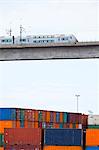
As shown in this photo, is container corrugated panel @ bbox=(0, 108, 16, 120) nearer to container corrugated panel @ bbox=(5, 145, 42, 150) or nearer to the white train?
container corrugated panel @ bbox=(5, 145, 42, 150)

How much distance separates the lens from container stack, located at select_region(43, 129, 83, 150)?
2317 inches

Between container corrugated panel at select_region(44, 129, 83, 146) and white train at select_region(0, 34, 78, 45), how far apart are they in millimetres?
11152

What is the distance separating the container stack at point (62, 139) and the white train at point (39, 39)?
1122 cm

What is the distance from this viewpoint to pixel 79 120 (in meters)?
71.9

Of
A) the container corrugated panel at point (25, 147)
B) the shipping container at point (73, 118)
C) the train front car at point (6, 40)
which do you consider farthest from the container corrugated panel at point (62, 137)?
the train front car at point (6, 40)

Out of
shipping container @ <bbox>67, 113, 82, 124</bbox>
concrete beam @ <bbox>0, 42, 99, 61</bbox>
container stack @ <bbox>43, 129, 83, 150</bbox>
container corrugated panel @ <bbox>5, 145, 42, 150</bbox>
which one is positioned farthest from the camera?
shipping container @ <bbox>67, 113, 82, 124</bbox>

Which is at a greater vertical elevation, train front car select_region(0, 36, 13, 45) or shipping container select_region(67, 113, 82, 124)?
train front car select_region(0, 36, 13, 45)

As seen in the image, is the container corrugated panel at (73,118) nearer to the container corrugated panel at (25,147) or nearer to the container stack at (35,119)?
the container stack at (35,119)

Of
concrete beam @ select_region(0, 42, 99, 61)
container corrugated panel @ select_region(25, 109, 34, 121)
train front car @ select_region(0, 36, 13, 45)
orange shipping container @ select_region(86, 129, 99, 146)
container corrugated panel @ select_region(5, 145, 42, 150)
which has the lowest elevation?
container corrugated panel @ select_region(5, 145, 42, 150)

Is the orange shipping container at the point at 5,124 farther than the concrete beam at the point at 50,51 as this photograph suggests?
Yes

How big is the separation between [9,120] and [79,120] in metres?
13.4

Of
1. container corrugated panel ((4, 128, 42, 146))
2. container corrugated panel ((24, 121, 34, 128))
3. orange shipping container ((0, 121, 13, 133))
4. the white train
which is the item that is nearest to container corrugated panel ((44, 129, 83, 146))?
container corrugated panel ((4, 128, 42, 146))

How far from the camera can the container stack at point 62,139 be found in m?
58.8

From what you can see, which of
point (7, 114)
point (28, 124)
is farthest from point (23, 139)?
point (28, 124)
